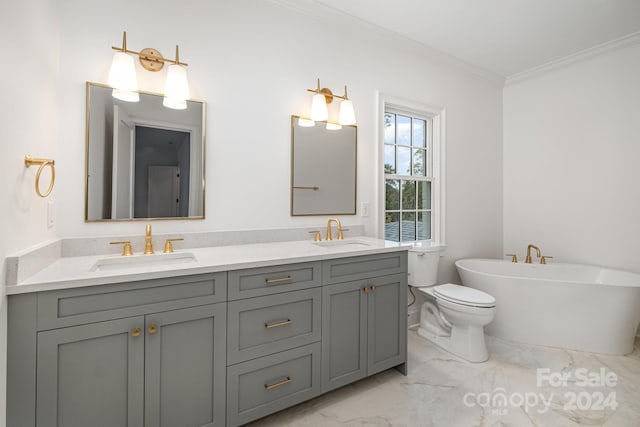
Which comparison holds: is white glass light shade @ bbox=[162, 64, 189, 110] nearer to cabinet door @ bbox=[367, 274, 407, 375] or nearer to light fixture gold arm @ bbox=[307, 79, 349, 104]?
light fixture gold arm @ bbox=[307, 79, 349, 104]

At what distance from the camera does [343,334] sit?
1.78 m

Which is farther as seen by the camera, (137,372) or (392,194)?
(392,194)

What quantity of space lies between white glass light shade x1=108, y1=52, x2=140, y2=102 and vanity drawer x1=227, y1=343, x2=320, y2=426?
58.7 inches

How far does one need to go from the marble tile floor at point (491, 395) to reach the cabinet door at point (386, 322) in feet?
0.55

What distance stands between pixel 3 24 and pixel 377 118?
221 cm

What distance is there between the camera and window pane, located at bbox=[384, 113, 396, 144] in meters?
2.77

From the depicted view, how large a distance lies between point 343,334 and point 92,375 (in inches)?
46.4

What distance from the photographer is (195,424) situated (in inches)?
52.7

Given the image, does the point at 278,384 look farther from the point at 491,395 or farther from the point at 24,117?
the point at 24,117

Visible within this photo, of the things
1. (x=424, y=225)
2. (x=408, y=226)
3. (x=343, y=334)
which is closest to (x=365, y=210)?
(x=408, y=226)

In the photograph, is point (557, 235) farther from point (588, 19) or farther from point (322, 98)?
point (322, 98)

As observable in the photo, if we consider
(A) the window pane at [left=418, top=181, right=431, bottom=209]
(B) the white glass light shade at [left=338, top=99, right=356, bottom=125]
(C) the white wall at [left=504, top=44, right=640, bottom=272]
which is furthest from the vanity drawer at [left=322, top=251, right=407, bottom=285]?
(C) the white wall at [left=504, top=44, right=640, bottom=272]

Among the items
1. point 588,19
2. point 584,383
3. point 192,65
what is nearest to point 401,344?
point 584,383

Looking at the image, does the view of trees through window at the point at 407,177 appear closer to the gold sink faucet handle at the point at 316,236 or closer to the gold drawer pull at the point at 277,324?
the gold sink faucet handle at the point at 316,236
